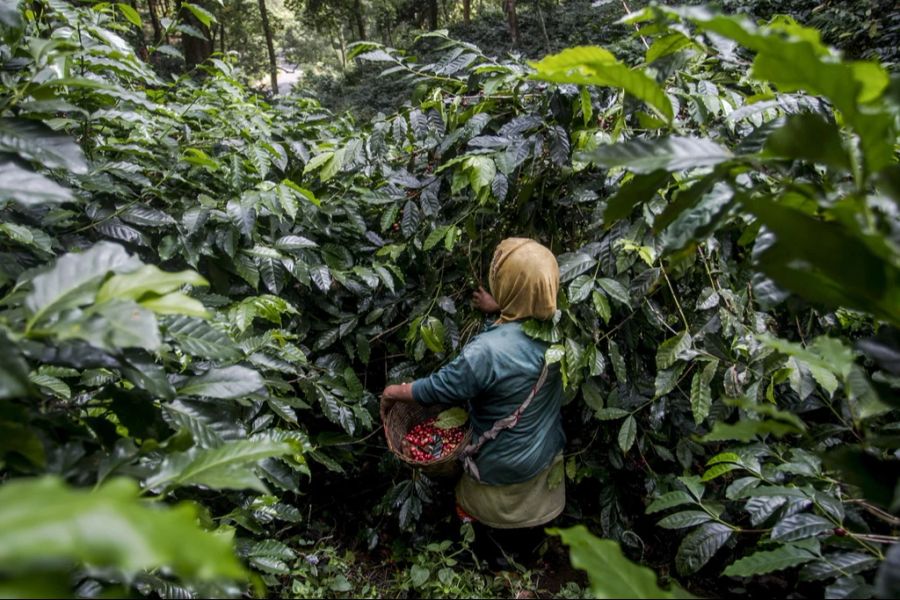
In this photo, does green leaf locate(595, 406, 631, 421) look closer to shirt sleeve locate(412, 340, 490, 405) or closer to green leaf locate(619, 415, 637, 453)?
green leaf locate(619, 415, 637, 453)

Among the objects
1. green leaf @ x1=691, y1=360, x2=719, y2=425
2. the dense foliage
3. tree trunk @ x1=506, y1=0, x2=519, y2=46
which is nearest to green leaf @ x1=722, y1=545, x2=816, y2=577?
the dense foliage

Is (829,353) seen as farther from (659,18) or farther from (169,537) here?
(169,537)

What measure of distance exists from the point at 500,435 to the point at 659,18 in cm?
173

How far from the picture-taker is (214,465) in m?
0.75

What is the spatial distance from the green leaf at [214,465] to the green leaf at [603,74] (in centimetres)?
67

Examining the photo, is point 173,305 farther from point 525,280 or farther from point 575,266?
point 575,266

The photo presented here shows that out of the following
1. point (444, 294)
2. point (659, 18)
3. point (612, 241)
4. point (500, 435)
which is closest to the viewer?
point (659, 18)

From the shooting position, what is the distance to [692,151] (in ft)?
2.49

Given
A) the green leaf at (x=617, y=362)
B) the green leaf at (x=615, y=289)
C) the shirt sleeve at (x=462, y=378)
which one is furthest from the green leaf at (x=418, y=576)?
the green leaf at (x=615, y=289)

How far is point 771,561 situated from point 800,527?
12 centimetres

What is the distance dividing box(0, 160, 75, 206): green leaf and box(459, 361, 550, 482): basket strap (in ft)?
5.41

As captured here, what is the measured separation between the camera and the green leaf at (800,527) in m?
1.33

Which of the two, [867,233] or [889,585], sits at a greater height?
[867,233]

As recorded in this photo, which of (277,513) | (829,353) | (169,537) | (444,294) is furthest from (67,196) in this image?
(444,294)
